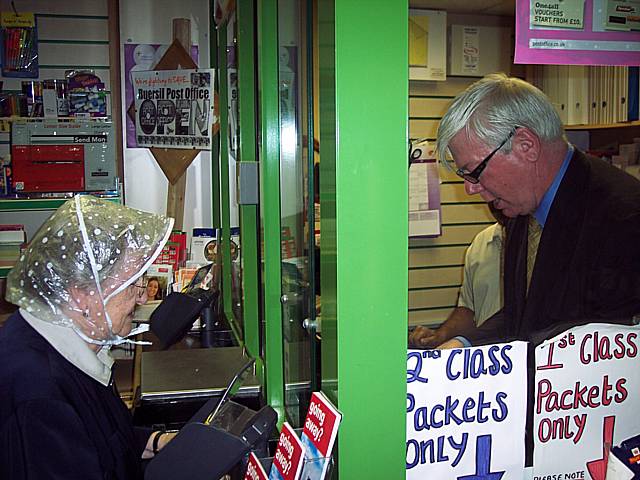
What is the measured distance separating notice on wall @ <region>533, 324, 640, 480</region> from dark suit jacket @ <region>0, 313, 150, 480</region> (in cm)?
88

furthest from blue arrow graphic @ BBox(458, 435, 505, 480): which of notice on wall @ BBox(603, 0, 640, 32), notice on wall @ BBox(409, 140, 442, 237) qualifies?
notice on wall @ BBox(409, 140, 442, 237)

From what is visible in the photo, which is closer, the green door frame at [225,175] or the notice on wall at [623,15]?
the notice on wall at [623,15]

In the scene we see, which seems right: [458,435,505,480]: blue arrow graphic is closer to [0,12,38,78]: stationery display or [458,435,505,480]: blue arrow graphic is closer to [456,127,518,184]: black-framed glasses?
[456,127,518,184]: black-framed glasses

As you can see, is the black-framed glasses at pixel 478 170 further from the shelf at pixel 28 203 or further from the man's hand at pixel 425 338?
the shelf at pixel 28 203

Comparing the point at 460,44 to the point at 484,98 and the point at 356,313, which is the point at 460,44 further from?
the point at 356,313

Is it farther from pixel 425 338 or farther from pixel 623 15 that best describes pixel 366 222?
pixel 623 15

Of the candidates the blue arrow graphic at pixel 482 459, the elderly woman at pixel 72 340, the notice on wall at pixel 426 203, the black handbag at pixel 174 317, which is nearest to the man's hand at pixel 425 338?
the blue arrow graphic at pixel 482 459

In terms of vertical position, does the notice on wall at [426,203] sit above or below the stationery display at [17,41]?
below

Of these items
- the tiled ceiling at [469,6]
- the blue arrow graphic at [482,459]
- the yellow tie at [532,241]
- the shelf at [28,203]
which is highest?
the tiled ceiling at [469,6]

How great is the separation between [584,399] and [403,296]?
1.48 ft

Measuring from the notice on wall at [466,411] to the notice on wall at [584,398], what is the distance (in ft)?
0.16

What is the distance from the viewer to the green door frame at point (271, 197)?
1.89 m

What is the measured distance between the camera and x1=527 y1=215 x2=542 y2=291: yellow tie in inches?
62.8

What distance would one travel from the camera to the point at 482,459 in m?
1.23
